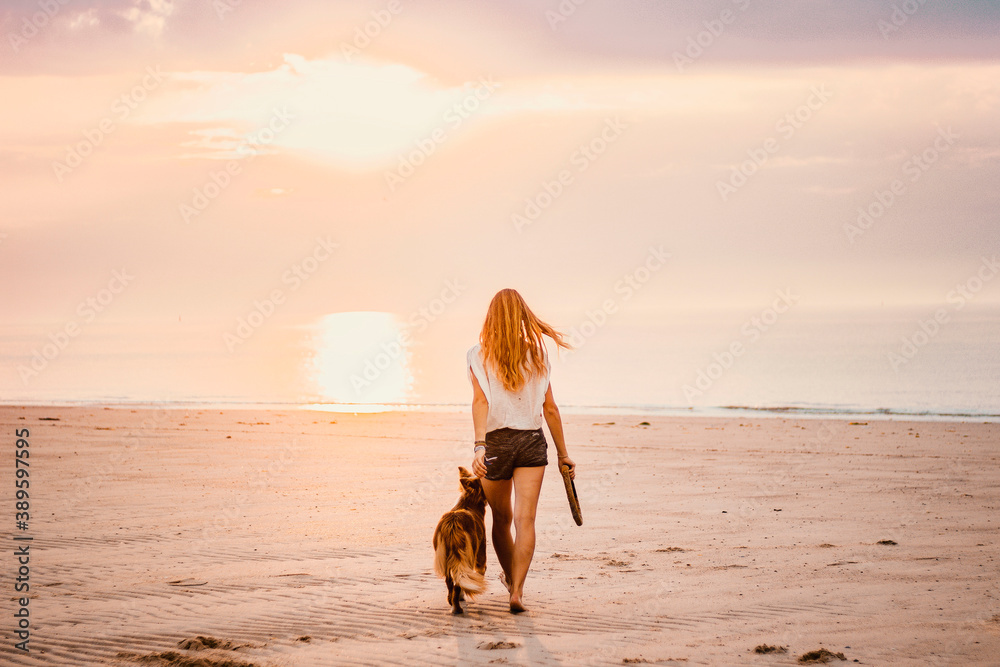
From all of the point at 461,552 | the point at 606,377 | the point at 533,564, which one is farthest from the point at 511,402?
the point at 606,377

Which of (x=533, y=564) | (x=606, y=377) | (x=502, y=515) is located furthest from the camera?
(x=606, y=377)

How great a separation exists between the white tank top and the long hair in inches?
2.0

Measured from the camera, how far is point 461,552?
5.79m

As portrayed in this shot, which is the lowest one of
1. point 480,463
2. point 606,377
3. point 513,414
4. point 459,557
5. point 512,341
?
point 459,557

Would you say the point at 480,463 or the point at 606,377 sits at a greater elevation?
the point at 606,377

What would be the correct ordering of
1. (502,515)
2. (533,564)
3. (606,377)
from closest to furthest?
(502,515)
(533,564)
(606,377)

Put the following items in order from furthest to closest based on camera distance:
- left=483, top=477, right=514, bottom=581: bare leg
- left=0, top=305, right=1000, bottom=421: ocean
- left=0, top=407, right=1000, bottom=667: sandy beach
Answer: left=0, top=305, right=1000, bottom=421: ocean, left=483, top=477, right=514, bottom=581: bare leg, left=0, top=407, right=1000, bottom=667: sandy beach

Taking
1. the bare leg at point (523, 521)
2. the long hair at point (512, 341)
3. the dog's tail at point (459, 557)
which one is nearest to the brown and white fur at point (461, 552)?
the dog's tail at point (459, 557)

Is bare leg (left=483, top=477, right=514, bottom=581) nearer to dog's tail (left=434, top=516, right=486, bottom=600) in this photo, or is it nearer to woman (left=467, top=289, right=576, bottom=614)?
woman (left=467, top=289, right=576, bottom=614)

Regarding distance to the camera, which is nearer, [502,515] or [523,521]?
[523,521]

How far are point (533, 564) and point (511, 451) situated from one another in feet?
6.71

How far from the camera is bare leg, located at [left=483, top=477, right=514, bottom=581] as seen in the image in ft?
19.2

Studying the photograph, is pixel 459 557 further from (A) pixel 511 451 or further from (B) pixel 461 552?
(A) pixel 511 451

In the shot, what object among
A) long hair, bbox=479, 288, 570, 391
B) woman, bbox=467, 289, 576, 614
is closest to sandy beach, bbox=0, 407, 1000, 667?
woman, bbox=467, 289, 576, 614
